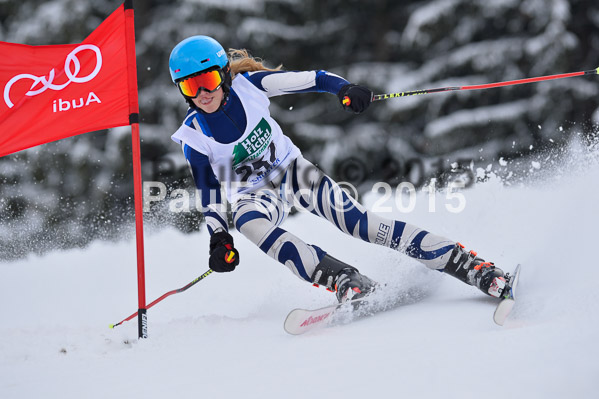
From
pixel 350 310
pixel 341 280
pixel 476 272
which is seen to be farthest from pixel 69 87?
pixel 476 272

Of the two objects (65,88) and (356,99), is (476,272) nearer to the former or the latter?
(356,99)

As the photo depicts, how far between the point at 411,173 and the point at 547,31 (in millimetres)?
2698

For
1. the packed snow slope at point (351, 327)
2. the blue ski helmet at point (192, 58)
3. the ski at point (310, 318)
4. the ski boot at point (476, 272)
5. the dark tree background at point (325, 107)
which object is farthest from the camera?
the dark tree background at point (325, 107)

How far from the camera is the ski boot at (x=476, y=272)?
119 inches

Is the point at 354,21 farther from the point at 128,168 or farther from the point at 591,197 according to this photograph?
the point at 591,197

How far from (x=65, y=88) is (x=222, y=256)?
1.43 metres

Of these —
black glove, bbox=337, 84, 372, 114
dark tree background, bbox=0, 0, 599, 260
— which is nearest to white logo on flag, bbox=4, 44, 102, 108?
black glove, bbox=337, 84, 372, 114

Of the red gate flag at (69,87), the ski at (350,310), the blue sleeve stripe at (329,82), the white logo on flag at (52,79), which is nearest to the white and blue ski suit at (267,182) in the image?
the blue sleeve stripe at (329,82)

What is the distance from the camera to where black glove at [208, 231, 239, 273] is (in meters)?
Answer: 3.24

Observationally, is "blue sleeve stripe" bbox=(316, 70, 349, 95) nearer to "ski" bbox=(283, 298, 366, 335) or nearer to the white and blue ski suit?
the white and blue ski suit

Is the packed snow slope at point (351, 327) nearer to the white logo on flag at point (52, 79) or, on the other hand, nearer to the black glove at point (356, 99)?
the black glove at point (356, 99)

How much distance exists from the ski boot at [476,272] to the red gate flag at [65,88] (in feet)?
6.70

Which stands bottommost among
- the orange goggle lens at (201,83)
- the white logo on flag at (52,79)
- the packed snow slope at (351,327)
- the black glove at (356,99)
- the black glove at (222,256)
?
the packed snow slope at (351,327)

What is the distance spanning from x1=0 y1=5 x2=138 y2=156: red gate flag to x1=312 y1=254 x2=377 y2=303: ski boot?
1486mm
